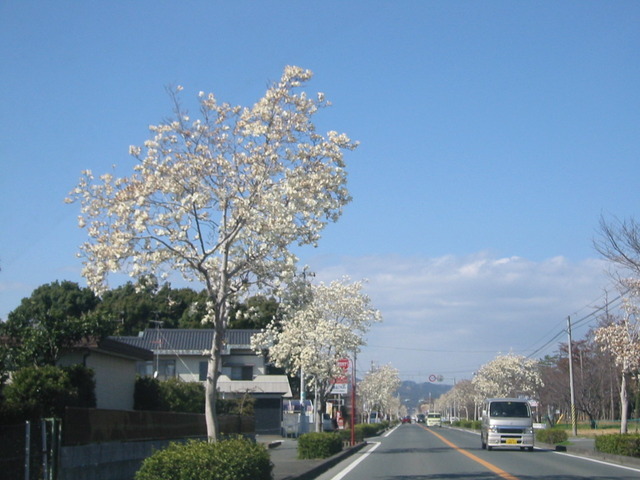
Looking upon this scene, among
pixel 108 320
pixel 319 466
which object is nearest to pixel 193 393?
pixel 319 466

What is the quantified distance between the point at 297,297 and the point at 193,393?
1536cm

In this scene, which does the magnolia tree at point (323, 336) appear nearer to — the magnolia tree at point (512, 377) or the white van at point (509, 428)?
the white van at point (509, 428)

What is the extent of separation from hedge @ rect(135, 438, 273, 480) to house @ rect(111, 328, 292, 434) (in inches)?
1395

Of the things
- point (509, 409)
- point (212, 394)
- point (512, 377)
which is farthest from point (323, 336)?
point (512, 377)

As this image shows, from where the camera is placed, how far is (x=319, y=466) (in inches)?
847

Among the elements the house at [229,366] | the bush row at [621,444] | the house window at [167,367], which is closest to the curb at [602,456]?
the bush row at [621,444]

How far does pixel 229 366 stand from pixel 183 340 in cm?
379

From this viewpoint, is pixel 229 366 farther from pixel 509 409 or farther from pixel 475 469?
pixel 475 469

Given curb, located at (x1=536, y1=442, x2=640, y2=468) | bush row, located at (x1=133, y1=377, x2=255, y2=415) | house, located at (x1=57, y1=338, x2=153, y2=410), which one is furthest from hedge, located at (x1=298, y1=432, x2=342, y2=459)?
curb, located at (x1=536, y1=442, x2=640, y2=468)

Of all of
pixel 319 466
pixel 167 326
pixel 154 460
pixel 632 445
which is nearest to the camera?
pixel 154 460

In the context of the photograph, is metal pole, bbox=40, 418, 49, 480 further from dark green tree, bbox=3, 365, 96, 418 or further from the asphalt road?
the asphalt road

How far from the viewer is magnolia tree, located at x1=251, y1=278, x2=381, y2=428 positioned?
1444 inches

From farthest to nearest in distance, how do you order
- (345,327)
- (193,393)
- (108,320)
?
(345,327)
(193,393)
(108,320)

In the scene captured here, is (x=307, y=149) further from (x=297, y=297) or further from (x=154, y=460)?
(x=154, y=460)
